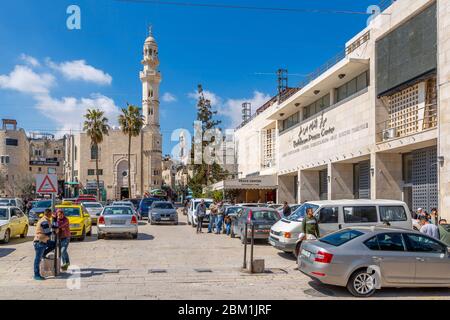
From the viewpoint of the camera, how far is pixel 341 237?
10.3 metres

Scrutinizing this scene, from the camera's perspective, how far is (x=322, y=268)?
9625 millimetres

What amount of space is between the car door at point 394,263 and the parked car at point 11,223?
47.0 ft

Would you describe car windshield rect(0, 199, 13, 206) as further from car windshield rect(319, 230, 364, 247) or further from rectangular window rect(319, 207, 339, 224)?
car windshield rect(319, 230, 364, 247)

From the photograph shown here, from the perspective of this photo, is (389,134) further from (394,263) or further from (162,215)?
(394,263)

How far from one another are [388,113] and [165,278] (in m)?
17.8

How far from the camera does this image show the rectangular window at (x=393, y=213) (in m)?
15.2

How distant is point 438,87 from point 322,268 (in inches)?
518

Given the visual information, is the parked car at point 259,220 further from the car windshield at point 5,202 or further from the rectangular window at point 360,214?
the car windshield at point 5,202

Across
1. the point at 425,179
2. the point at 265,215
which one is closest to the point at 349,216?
the point at 265,215

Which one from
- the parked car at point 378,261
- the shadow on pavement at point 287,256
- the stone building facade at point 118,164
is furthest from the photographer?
the stone building facade at point 118,164

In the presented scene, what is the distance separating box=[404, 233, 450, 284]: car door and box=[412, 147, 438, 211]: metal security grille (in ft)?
39.8

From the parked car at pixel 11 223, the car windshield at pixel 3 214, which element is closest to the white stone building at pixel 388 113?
the parked car at pixel 11 223

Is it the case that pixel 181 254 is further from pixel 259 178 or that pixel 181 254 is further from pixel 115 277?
pixel 259 178

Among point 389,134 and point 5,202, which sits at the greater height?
point 389,134
